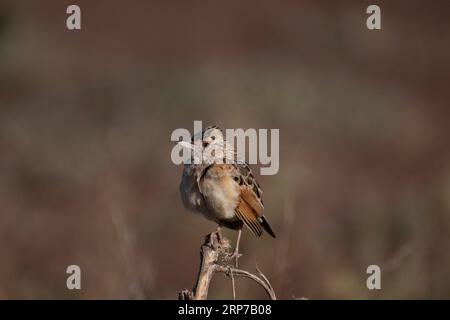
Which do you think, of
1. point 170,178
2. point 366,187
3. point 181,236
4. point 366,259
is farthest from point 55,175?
point 366,259

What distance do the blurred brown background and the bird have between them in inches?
24.0

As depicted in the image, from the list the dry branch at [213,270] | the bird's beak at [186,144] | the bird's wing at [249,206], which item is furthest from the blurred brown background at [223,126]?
the dry branch at [213,270]

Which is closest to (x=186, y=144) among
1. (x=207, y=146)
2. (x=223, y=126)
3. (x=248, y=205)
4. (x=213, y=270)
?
(x=207, y=146)

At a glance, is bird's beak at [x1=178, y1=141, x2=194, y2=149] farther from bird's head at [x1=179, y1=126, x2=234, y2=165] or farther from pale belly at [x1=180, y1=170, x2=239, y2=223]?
pale belly at [x1=180, y1=170, x2=239, y2=223]

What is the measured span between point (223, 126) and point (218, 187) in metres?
7.40

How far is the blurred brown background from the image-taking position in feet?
33.9

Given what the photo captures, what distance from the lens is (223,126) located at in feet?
46.5

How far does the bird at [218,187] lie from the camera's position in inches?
266

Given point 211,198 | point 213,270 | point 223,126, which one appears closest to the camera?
point 213,270

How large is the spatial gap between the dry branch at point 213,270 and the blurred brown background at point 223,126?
160 cm

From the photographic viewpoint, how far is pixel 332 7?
24.7m

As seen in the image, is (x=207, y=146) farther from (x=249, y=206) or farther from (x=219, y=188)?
(x=249, y=206)

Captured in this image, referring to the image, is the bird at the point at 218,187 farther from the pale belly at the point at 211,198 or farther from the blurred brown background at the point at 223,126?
the blurred brown background at the point at 223,126
